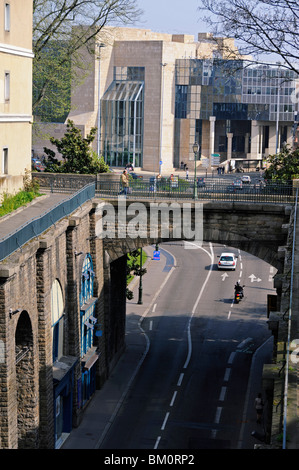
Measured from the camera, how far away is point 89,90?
107938 mm

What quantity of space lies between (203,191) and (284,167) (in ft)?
18.1

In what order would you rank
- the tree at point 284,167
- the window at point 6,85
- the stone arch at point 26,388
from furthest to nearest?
the tree at point 284,167 < the window at point 6,85 < the stone arch at point 26,388

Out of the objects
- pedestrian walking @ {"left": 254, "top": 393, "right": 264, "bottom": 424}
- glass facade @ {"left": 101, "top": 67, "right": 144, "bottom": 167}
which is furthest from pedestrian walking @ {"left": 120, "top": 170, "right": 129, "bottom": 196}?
glass facade @ {"left": 101, "top": 67, "right": 144, "bottom": 167}

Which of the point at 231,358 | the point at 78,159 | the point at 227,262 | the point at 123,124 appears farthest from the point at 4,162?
the point at 123,124

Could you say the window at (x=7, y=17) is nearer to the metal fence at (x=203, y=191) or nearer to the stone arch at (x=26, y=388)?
the metal fence at (x=203, y=191)

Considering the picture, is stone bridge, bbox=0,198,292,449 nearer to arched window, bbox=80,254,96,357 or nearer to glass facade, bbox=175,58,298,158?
arched window, bbox=80,254,96,357

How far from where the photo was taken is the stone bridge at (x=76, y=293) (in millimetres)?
27609

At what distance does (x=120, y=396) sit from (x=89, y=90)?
7265 cm

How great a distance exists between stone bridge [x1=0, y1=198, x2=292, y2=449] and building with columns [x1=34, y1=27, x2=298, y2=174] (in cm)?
6258

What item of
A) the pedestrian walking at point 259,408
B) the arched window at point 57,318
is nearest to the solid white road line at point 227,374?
the pedestrian walking at point 259,408

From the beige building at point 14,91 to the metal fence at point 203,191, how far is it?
193 inches

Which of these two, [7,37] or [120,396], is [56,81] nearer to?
[7,37]

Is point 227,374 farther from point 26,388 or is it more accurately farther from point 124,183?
point 26,388

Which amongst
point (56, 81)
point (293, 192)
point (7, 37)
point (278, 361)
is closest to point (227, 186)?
point (293, 192)
